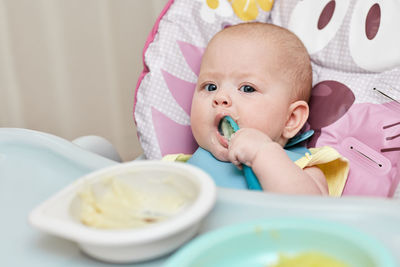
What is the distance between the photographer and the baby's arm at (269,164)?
702 mm

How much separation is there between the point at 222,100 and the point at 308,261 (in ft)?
1.55

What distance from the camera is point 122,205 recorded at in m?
0.53

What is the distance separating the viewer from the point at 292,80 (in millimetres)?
917

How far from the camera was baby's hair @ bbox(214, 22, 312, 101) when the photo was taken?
36.1 inches

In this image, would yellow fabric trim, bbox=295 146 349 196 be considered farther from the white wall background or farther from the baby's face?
the white wall background

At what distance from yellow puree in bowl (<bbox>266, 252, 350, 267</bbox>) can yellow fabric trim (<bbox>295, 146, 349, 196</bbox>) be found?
41 cm

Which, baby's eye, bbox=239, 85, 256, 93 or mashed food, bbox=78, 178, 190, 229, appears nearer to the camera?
mashed food, bbox=78, 178, 190, 229

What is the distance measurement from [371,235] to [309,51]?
2.00 ft

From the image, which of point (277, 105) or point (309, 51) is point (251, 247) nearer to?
point (277, 105)

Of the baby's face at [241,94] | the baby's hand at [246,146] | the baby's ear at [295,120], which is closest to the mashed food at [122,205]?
the baby's hand at [246,146]

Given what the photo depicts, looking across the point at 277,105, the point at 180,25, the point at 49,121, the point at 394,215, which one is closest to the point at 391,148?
the point at 277,105

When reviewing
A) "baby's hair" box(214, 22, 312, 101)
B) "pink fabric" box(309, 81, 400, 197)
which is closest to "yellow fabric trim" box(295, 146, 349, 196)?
"pink fabric" box(309, 81, 400, 197)

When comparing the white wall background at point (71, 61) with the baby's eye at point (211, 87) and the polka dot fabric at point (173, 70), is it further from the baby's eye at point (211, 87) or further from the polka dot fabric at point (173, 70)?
the baby's eye at point (211, 87)

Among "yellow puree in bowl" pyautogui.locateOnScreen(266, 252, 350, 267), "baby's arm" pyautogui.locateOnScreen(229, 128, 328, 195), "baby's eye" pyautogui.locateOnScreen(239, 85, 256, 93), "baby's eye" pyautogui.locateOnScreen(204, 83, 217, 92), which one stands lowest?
"baby's arm" pyautogui.locateOnScreen(229, 128, 328, 195)
